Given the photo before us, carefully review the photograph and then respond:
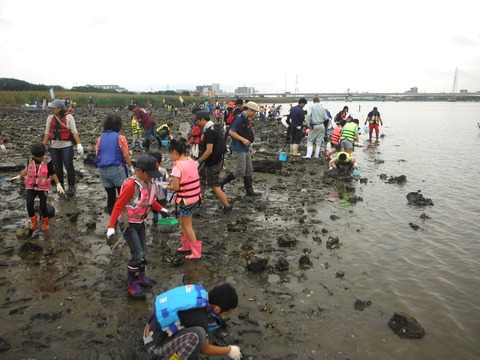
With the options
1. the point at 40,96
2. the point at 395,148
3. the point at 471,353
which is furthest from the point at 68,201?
the point at 40,96

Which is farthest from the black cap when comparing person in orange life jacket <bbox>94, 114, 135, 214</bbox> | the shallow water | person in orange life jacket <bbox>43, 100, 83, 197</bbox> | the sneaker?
the sneaker

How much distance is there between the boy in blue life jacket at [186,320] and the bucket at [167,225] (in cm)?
313

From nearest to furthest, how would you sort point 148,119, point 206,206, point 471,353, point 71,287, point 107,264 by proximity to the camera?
point 471,353 < point 71,287 < point 107,264 < point 206,206 < point 148,119

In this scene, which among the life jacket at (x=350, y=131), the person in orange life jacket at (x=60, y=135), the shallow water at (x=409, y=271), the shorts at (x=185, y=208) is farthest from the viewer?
the life jacket at (x=350, y=131)

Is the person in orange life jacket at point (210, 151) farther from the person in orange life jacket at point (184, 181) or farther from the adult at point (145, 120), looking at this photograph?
the adult at point (145, 120)

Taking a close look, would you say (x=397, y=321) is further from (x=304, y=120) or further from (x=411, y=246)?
(x=304, y=120)

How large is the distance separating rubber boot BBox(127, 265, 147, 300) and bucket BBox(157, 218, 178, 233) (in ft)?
6.14

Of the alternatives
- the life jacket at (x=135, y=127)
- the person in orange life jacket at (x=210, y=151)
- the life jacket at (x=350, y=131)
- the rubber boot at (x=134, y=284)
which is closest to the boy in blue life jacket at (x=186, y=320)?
the rubber boot at (x=134, y=284)

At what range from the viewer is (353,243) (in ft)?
19.6

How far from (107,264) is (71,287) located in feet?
2.20

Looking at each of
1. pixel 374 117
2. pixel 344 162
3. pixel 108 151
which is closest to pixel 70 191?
pixel 108 151

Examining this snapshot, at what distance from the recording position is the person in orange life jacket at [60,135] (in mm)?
7094

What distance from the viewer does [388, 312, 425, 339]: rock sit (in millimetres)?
3631

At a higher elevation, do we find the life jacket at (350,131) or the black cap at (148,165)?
the black cap at (148,165)
